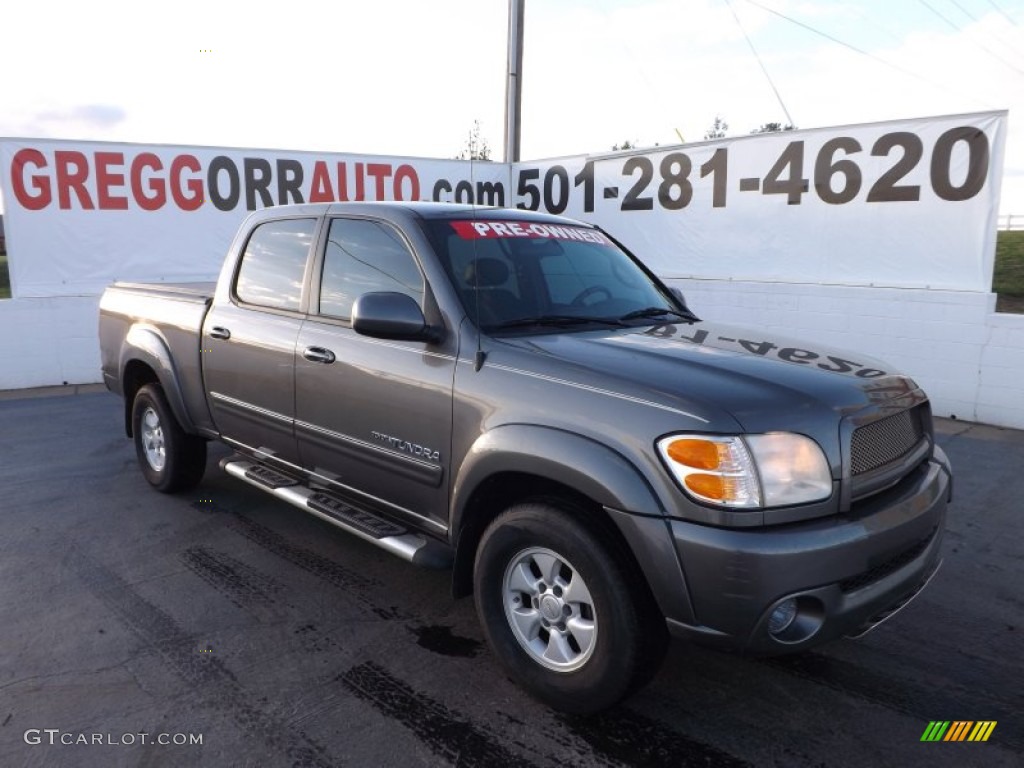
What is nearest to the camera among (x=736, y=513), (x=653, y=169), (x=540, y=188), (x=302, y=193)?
(x=736, y=513)

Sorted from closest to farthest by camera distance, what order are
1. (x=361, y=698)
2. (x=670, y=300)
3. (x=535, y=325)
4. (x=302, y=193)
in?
1. (x=361, y=698)
2. (x=535, y=325)
3. (x=670, y=300)
4. (x=302, y=193)

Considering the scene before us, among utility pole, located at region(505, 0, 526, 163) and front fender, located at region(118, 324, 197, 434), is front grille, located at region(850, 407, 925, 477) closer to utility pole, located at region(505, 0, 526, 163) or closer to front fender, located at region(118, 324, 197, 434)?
front fender, located at region(118, 324, 197, 434)

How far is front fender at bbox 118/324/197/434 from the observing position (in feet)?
16.5

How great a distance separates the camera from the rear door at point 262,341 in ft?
13.4

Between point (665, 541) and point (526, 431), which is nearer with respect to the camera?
point (665, 541)

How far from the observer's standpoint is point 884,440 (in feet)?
9.38

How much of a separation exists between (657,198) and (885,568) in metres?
8.47

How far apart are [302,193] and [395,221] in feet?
27.2

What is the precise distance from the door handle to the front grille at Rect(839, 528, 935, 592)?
7.83ft

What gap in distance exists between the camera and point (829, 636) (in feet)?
8.25

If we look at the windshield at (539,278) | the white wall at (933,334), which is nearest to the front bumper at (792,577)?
the windshield at (539,278)

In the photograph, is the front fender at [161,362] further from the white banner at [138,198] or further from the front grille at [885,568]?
the white banner at [138,198]

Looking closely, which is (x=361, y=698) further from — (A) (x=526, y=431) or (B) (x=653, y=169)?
(B) (x=653, y=169)

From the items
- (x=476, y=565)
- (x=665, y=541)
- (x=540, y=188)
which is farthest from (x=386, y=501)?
(x=540, y=188)
